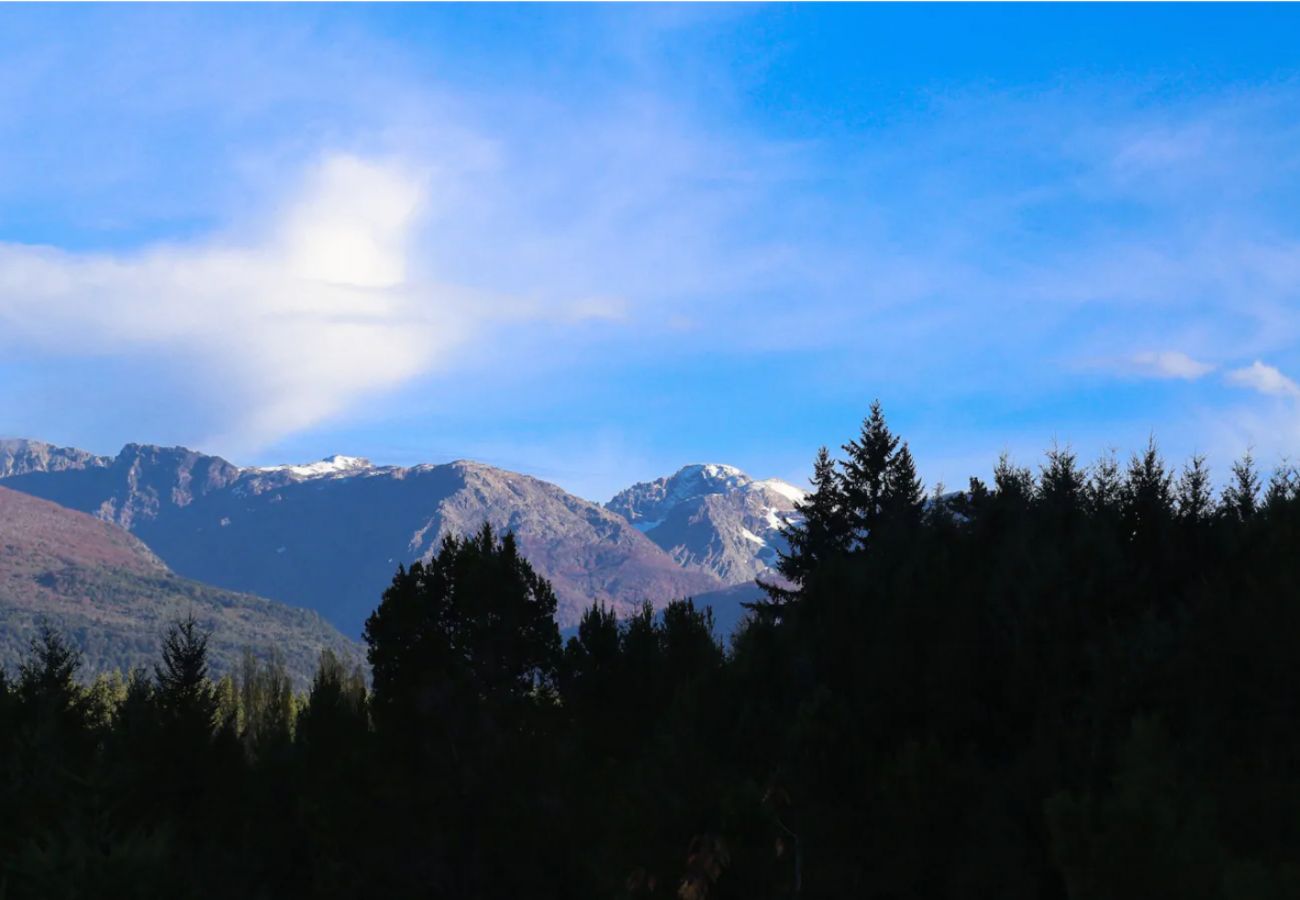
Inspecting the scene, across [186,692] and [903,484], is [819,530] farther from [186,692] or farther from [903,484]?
[186,692]

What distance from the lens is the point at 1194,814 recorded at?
19.8 meters

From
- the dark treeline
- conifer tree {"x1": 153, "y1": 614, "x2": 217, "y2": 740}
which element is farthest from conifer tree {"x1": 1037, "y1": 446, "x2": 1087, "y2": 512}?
conifer tree {"x1": 153, "y1": 614, "x2": 217, "y2": 740}

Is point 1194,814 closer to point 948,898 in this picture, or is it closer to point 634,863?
point 948,898

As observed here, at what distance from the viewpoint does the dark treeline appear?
22.8 metres

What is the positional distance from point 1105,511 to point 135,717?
38493mm

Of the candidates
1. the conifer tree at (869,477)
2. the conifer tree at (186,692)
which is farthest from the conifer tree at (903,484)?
the conifer tree at (186,692)

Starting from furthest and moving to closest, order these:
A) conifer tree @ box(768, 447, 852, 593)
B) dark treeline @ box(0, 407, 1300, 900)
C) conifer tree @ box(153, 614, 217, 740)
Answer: conifer tree @ box(768, 447, 852, 593), conifer tree @ box(153, 614, 217, 740), dark treeline @ box(0, 407, 1300, 900)

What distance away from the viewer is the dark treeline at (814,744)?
22.8 metres

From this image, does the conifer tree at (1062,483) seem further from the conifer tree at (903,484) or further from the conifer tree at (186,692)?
the conifer tree at (186,692)

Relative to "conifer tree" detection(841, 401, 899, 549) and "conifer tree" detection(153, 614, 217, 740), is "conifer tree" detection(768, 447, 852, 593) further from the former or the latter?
"conifer tree" detection(153, 614, 217, 740)

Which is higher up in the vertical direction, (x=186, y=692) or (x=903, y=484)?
(x=903, y=484)

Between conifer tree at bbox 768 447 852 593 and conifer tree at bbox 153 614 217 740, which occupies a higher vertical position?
conifer tree at bbox 768 447 852 593

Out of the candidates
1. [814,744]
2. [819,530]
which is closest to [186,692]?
[819,530]

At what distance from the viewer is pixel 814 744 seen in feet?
103
